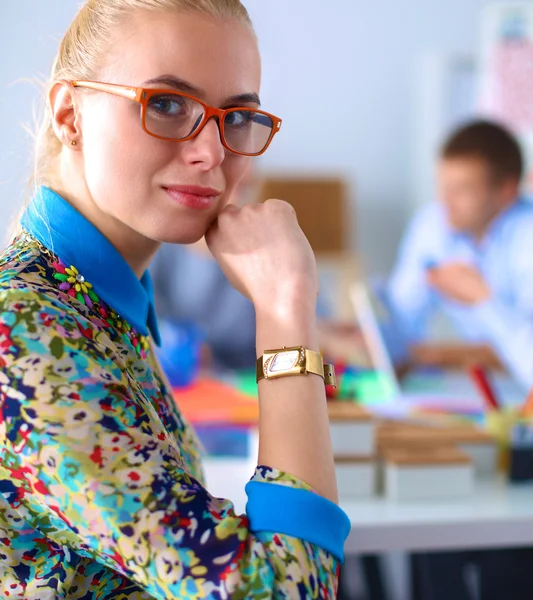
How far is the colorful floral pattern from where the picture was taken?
1.94 feet

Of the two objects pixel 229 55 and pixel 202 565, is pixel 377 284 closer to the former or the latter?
pixel 229 55

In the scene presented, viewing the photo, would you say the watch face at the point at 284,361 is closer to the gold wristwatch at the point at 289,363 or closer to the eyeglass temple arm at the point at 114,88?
the gold wristwatch at the point at 289,363

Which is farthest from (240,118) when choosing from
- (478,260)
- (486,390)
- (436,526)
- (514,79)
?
(514,79)

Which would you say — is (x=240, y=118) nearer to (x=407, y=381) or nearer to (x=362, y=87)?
(x=407, y=381)

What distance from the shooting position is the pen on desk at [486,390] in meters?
1.66

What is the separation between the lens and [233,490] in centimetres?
130

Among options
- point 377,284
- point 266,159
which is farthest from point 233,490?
point 266,159

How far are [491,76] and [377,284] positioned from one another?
213cm

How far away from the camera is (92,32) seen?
31.9 inches

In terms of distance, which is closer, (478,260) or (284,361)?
(284,361)

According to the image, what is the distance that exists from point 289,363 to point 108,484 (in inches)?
7.7

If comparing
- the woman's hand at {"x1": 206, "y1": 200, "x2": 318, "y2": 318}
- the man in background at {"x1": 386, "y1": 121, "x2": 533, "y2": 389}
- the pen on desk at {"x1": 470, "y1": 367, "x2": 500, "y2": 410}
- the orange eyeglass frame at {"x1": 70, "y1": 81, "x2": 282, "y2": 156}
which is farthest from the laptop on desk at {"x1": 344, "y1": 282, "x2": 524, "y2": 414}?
the orange eyeglass frame at {"x1": 70, "y1": 81, "x2": 282, "y2": 156}

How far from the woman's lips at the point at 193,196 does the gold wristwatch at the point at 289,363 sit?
0.58 ft

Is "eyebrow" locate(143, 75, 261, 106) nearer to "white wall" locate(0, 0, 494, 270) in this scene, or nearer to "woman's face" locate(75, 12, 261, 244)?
"woman's face" locate(75, 12, 261, 244)
